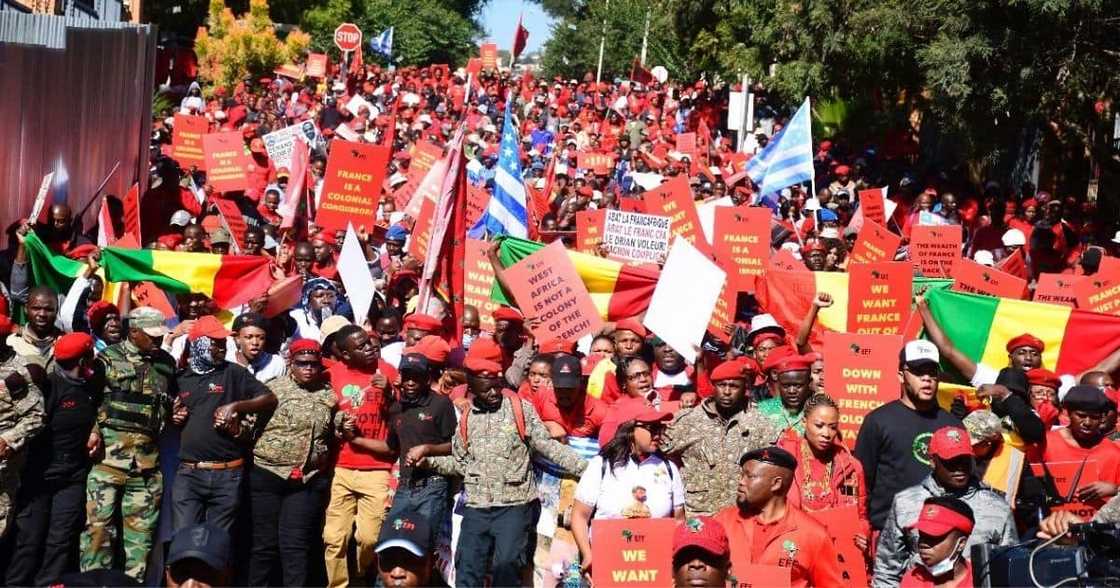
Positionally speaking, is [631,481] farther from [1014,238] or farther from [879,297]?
[1014,238]

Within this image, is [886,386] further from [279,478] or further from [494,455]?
[279,478]

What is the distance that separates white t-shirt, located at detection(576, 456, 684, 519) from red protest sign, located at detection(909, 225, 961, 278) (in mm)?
5500

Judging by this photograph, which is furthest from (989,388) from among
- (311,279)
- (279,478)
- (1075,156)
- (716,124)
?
(716,124)

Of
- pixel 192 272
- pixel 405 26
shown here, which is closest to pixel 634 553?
pixel 192 272

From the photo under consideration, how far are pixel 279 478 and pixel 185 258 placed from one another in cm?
278

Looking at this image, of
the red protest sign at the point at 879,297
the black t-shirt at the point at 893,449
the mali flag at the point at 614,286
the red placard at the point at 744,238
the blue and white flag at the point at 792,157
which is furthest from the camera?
the blue and white flag at the point at 792,157

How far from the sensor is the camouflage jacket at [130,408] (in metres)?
9.28

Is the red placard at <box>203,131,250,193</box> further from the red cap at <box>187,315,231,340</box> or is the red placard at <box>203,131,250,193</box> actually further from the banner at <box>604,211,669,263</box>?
the red cap at <box>187,315,231,340</box>

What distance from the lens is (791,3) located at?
20750mm

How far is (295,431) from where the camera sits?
9.45 metres

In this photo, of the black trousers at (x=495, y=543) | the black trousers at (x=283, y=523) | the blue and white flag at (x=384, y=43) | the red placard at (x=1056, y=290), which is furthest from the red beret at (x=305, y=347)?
the blue and white flag at (x=384, y=43)

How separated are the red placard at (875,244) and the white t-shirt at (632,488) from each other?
17.7ft

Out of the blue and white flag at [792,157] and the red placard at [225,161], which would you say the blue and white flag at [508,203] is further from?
the blue and white flag at [792,157]

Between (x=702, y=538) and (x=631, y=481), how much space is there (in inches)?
86.1
